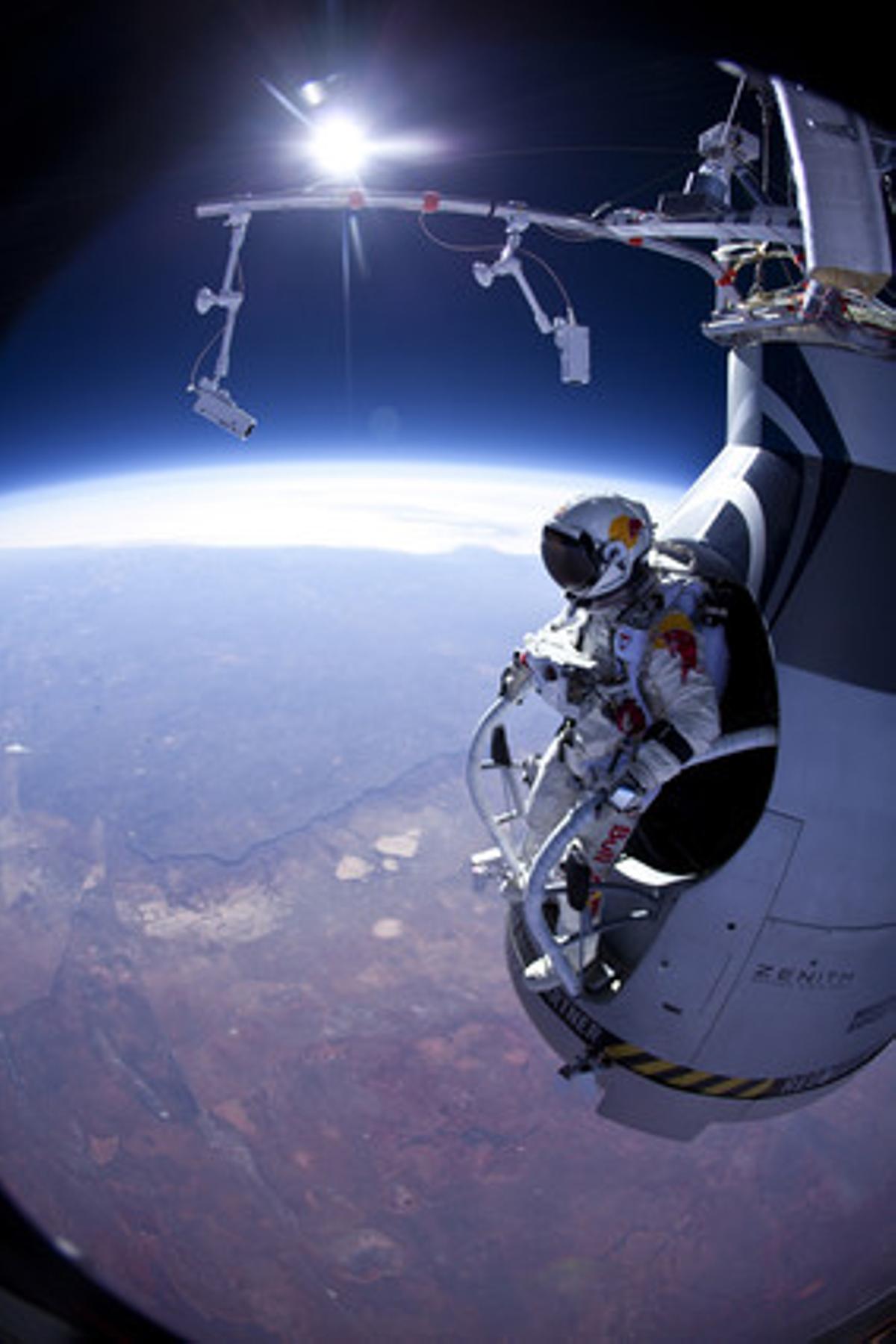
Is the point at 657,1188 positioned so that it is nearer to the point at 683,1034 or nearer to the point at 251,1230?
the point at 251,1230

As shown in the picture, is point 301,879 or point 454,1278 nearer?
point 454,1278

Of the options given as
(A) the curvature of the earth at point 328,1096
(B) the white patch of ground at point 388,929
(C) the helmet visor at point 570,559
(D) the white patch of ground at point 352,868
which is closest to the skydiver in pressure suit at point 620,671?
(C) the helmet visor at point 570,559

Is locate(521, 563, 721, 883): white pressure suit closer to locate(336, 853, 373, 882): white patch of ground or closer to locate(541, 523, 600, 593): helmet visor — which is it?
locate(541, 523, 600, 593): helmet visor

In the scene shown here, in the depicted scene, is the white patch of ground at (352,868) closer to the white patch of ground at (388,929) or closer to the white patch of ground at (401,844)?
the white patch of ground at (401,844)

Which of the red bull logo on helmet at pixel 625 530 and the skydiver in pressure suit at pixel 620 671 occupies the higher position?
the red bull logo on helmet at pixel 625 530

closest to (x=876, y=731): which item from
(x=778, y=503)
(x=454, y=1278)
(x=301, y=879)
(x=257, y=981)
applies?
(x=778, y=503)

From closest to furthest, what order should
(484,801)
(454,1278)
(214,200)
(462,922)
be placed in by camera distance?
(214,200)
(484,801)
(454,1278)
(462,922)

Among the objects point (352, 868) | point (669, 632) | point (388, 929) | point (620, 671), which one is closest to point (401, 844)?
point (352, 868)

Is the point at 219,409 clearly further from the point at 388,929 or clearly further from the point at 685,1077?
the point at 388,929
